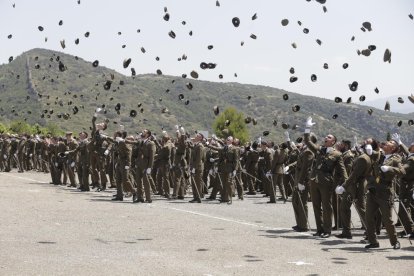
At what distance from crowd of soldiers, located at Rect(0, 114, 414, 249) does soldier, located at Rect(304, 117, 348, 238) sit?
0.07 feet

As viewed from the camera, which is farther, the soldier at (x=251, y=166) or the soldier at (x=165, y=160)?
the soldier at (x=251, y=166)

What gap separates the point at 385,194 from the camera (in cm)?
1220

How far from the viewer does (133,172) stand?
22250 millimetres

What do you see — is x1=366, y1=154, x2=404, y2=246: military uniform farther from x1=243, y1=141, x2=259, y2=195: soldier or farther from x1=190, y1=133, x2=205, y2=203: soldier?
x1=243, y1=141, x2=259, y2=195: soldier

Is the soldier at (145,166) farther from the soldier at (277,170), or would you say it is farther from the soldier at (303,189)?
the soldier at (303,189)

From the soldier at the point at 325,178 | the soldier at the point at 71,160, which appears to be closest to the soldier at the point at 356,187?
the soldier at the point at 325,178

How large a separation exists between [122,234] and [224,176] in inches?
346

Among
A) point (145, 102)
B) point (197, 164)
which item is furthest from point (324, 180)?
point (145, 102)

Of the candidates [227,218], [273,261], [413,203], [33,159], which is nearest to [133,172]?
[227,218]

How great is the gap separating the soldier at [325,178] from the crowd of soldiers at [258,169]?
20 millimetres

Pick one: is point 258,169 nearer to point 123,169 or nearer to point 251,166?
point 251,166

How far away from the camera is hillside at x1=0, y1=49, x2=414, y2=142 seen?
106000 millimetres

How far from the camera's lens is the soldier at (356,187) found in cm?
1302

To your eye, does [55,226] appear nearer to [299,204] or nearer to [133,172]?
[299,204]
